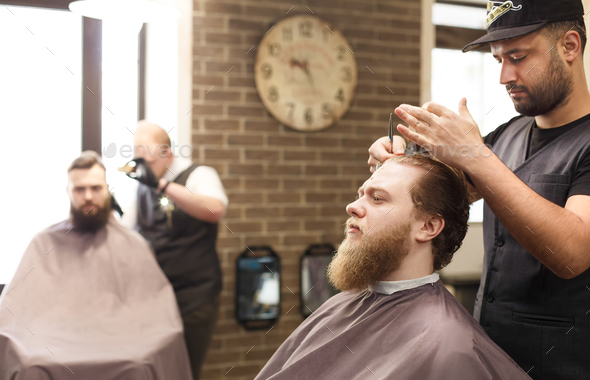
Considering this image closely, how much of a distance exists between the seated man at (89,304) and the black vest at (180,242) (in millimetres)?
65

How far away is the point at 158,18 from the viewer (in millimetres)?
2273

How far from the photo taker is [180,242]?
2449 millimetres

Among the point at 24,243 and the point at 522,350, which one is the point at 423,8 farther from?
the point at 24,243

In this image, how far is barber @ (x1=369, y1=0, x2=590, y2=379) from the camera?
1.07 meters

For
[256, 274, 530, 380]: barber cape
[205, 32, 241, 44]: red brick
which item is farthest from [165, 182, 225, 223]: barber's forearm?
[256, 274, 530, 380]: barber cape

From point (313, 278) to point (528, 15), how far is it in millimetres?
2123

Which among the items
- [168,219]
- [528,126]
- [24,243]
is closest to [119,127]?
[168,219]

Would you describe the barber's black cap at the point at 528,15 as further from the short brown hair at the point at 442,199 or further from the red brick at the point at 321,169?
the red brick at the point at 321,169

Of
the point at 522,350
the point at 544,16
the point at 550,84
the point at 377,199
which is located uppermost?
the point at 544,16

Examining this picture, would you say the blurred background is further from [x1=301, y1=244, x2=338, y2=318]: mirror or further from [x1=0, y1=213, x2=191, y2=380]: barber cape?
[x1=0, y1=213, x2=191, y2=380]: barber cape

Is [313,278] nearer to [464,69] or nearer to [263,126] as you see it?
[263,126]

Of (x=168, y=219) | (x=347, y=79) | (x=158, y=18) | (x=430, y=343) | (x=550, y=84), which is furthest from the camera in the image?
(x=347, y=79)

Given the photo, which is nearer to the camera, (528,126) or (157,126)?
(528,126)

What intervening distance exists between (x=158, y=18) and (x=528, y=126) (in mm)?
1791
